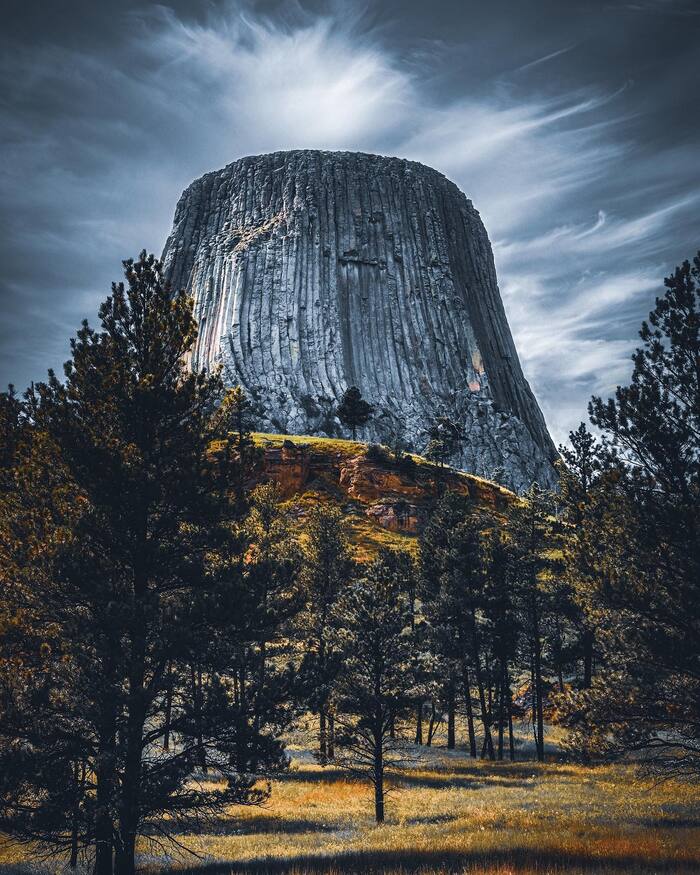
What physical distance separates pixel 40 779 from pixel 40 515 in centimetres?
460

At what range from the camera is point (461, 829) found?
1512 centimetres

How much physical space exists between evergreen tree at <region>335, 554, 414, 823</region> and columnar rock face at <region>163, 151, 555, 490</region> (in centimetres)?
8534

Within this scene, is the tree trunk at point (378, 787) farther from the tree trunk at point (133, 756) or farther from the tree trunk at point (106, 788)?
the tree trunk at point (133, 756)

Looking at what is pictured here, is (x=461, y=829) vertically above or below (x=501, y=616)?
below

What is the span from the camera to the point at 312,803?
2141cm

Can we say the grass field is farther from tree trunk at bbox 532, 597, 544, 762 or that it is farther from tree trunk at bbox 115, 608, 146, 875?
tree trunk at bbox 532, 597, 544, 762

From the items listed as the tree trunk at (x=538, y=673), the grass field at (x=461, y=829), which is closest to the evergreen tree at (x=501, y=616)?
the tree trunk at (x=538, y=673)

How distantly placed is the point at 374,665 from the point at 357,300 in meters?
120

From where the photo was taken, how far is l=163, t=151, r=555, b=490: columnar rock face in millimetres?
119312

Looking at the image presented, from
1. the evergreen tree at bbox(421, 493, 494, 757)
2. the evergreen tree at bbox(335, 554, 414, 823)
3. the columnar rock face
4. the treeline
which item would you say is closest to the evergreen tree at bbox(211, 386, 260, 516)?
the treeline

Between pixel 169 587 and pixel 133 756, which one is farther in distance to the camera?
pixel 169 587

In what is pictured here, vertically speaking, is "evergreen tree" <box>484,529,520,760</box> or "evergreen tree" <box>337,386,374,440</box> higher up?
"evergreen tree" <box>337,386,374,440</box>

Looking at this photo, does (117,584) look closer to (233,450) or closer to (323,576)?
(233,450)

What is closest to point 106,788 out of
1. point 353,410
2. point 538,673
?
point 538,673
